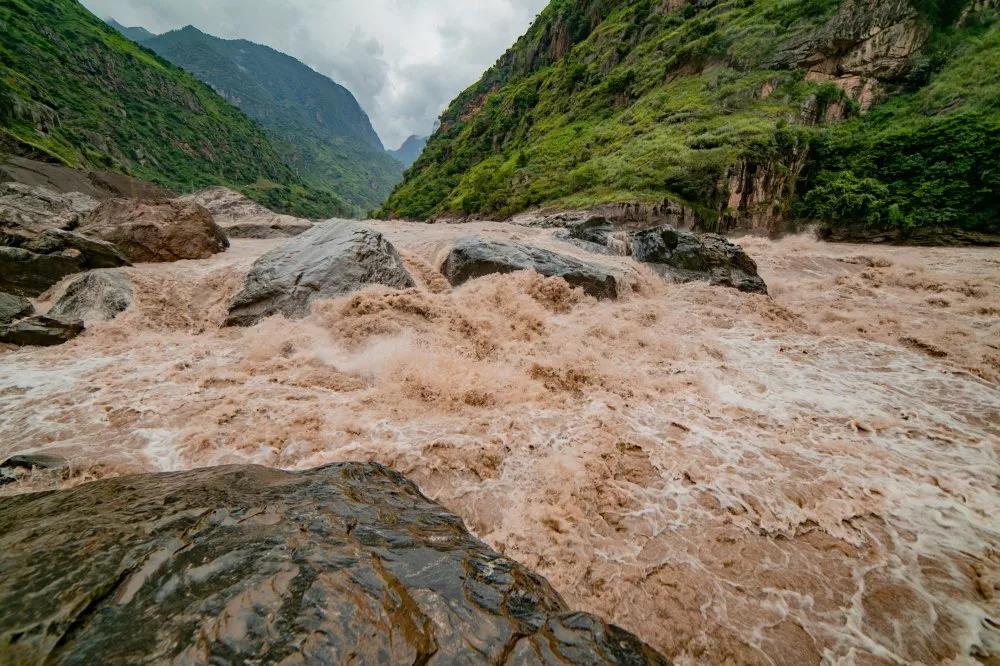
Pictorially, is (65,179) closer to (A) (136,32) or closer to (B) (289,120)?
(B) (289,120)

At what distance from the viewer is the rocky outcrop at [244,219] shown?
61.5 ft

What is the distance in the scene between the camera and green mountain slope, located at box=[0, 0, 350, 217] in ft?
113

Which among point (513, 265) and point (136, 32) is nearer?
point (513, 265)

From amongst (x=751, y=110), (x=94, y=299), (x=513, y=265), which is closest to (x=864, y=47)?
(x=751, y=110)

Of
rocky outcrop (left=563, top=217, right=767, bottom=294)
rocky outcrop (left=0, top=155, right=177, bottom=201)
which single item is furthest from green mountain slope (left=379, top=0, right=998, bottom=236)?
rocky outcrop (left=0, top=155, right=177, bottom=201)

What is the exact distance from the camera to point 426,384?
5.81 meters

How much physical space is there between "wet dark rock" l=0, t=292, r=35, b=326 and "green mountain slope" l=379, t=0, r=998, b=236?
21.3 meters

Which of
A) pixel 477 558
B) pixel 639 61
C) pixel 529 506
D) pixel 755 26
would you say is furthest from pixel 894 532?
pixel 639 61

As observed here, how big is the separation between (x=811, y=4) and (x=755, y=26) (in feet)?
10.5

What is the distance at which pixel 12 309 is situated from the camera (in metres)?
6.87

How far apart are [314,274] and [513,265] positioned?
4943 mm


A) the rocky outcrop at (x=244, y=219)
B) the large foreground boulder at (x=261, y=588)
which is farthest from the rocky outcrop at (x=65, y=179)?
the large foreground boulder at (x=261, y=588)

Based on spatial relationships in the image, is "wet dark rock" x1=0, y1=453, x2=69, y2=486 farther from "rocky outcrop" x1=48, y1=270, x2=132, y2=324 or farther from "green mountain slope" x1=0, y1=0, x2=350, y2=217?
"green mountain slope" x1=0, y1=0, x2=350, y2=217

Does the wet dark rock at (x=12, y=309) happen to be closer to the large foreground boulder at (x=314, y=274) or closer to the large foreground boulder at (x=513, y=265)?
the large foreground boulder at (x=314, y=274)
